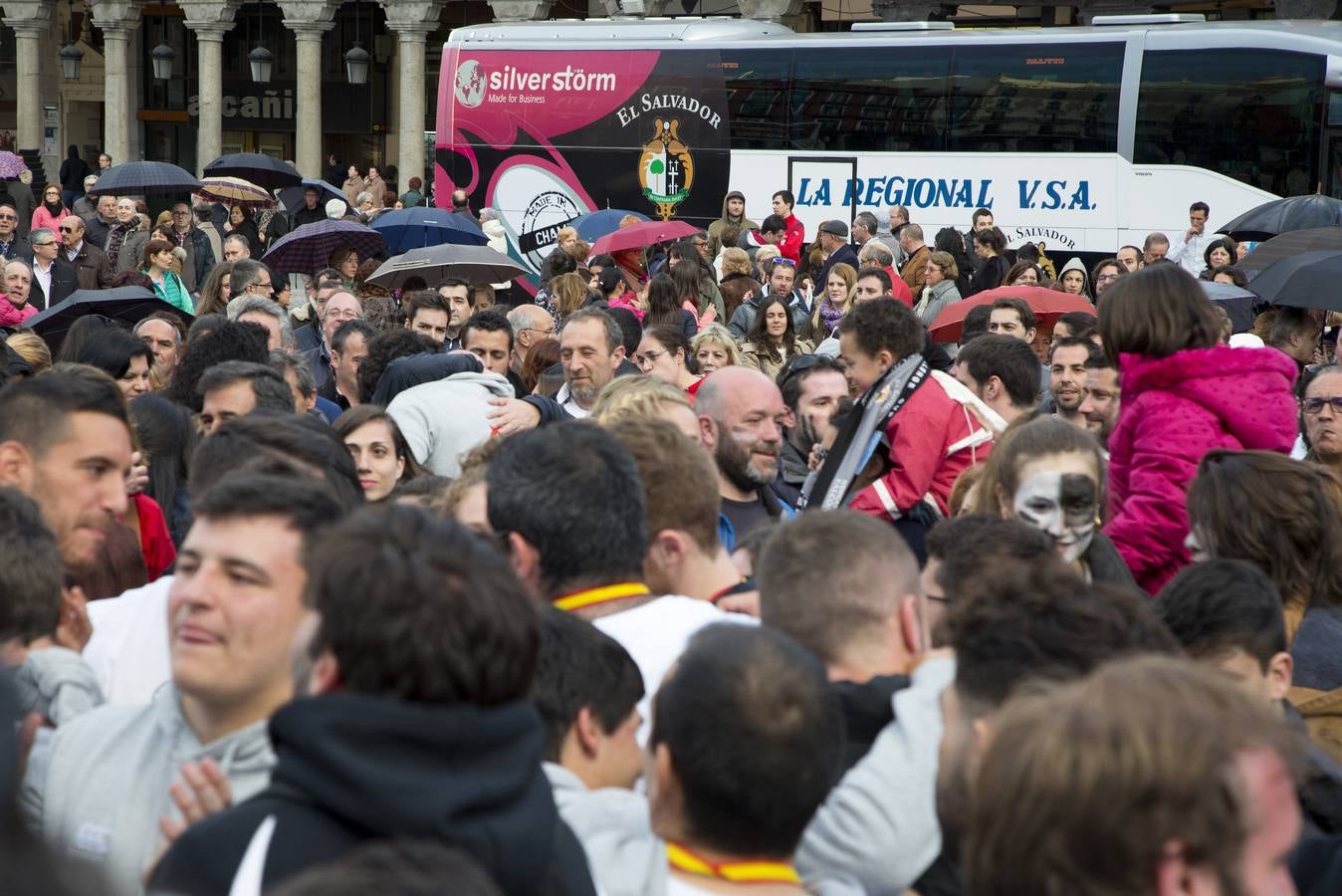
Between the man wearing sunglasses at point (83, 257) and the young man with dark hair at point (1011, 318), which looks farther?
the man wearing sunglasses at point (83, 257)

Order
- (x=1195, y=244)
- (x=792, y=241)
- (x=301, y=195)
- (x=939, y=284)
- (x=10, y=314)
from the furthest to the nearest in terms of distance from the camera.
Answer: (x=301, y=195)
(x=792, y=241)
(x=1195, y=244)
(x=939, y=284)
(x=10, y=314)

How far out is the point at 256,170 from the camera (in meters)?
19.4

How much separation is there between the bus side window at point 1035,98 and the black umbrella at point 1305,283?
1092 centimetres

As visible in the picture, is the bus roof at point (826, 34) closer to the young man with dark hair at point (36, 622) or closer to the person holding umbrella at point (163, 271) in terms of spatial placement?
the person holding umbrella at point (163, 271)

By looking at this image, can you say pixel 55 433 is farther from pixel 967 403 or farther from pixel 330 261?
pixel 330 261

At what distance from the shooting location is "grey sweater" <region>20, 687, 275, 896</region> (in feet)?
8.89

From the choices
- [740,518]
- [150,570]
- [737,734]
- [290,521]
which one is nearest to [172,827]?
[290,521]

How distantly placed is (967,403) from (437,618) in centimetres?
385

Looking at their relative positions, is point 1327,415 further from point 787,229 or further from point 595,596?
point 787,229

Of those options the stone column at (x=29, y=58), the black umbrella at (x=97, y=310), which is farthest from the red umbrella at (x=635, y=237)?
the stone column at (x=29, y=58)

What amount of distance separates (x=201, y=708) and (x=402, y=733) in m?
0.78

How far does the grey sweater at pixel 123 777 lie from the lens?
2.71 meters

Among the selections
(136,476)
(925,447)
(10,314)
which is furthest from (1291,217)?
(136,476)

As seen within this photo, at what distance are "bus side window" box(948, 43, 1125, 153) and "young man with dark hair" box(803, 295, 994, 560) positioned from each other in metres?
15.5
